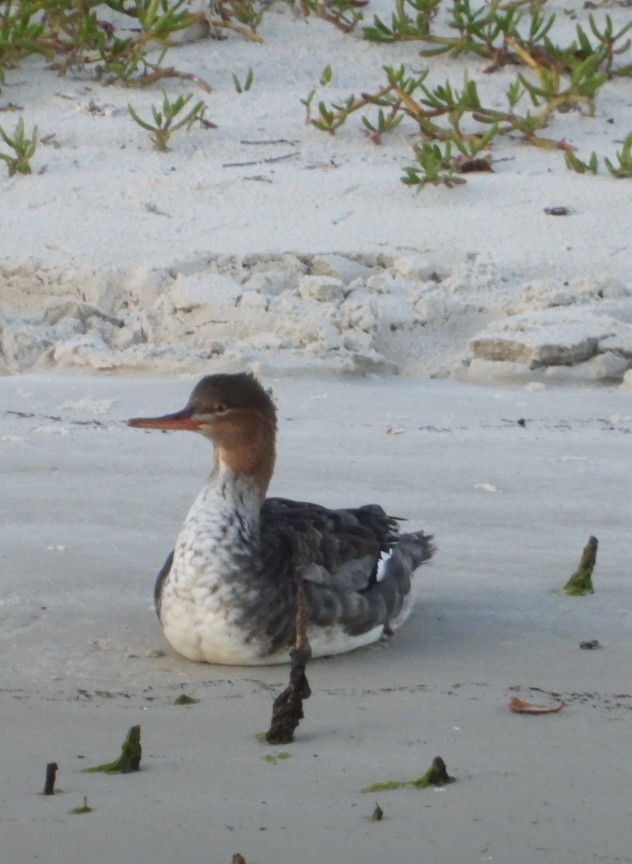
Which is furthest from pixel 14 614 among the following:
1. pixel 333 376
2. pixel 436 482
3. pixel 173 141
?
pixel 173 141

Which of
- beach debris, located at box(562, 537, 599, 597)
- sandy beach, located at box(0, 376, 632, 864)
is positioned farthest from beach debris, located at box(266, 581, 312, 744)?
beach debris, located at box(562, 537, 599, 597)

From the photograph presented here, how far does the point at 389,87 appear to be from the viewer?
10438 mm

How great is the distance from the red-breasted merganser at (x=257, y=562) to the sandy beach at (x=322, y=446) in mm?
103

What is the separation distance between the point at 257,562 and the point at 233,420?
18.3 inches

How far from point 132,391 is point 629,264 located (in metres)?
3.13

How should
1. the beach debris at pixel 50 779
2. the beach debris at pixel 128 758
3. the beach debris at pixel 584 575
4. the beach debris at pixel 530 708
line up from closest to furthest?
the beach debris at pixel 50 779
the beach debris at pixel 128 758
the beach debris at pixel 530 708
the beach debris at pixel 584 575

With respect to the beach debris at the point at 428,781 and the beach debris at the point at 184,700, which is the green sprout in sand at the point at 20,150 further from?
the beach debris at the point at 428,781

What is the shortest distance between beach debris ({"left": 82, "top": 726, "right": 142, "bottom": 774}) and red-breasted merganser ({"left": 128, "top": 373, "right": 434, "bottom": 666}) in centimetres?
98

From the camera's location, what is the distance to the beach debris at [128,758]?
3.59 m

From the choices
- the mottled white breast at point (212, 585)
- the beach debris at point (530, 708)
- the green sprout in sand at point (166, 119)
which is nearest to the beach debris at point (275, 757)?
the beach debris at point (530, 708)

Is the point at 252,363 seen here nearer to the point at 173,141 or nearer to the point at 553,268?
the point at 553,268

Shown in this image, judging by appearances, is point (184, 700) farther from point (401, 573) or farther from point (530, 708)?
point (401, 573)

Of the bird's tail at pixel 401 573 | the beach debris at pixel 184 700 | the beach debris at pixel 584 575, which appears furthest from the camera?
the beach debris at pixel 584 575

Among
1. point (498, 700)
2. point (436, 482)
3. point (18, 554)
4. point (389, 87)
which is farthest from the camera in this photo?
point (389, 87)
